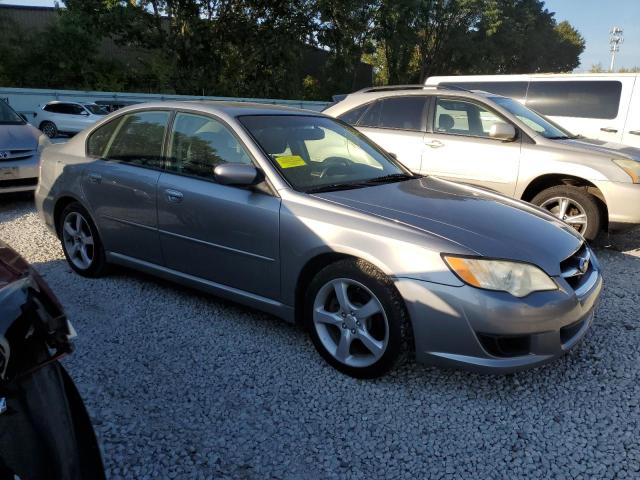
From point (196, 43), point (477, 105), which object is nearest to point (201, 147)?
point (477, 105)

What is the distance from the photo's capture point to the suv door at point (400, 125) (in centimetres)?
623

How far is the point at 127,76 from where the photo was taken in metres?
26.5

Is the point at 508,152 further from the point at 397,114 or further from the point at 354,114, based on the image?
the point at 354,114

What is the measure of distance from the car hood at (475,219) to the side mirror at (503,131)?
2183mm

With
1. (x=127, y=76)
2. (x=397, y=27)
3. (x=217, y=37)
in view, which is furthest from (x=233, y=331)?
(x=397, y=27)

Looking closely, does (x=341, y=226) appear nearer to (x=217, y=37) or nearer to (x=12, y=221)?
(x=12, y=221)

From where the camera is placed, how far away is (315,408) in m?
2.72

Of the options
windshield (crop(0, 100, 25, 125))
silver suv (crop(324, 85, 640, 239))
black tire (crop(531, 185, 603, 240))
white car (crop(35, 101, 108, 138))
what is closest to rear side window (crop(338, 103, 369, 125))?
silver suv (crop(324, 85, 640, 239))

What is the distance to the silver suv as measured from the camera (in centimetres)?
532

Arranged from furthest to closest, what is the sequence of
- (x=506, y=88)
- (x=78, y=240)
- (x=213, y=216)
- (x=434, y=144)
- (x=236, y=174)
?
1. (x=506, y=88)
2. (x=434, y=144)
3. (x=78, y=240)
4. (x=213, y=216)
5. (x=236, y=174)

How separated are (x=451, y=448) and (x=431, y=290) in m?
0.75

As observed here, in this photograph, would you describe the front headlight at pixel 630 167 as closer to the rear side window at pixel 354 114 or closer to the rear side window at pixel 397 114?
the rear side window at pixel 397 114

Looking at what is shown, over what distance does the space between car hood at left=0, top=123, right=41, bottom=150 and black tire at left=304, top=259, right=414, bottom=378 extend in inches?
237

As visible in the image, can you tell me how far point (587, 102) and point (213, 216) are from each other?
726 centimetres
